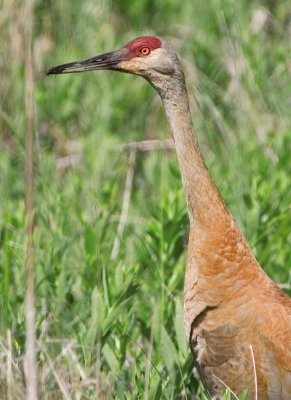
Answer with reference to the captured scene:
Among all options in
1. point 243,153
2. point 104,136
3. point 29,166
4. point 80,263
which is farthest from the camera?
point 104,136

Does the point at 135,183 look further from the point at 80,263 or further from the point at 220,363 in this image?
the point at 220,363

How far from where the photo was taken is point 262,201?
5.73 meters

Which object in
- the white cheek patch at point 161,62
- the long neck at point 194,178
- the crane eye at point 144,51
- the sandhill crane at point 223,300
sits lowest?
the sandhill crane at point 223,300

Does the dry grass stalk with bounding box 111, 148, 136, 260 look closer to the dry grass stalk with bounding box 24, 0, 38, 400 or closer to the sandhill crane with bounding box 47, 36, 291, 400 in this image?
the sandhill crane with bounding box 47, 36, 291, 400

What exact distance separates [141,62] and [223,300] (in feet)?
3.53

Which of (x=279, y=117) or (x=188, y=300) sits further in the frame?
(x=279, y=117)

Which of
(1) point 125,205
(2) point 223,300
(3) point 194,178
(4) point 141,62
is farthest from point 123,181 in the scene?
(2) point 223,300

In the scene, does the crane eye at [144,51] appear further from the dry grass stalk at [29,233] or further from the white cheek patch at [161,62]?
the dry grass stalk at [29,233]

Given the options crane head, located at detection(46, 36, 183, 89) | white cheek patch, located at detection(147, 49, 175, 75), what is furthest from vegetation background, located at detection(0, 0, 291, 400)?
white cheek patch, located at detection(147, 49, 175, 75)

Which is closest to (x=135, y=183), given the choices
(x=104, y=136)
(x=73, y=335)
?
(x=104, y=136)

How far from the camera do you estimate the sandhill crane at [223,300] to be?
432 centimetres

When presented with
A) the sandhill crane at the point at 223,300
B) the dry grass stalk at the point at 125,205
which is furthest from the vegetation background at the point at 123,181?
the sandhill crane at the point at 223,300

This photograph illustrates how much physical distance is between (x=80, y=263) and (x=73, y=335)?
605 mm

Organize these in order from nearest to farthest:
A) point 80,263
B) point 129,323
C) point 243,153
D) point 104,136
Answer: point 129,323 < point 80,263 < point 243,153 < point 104,136
